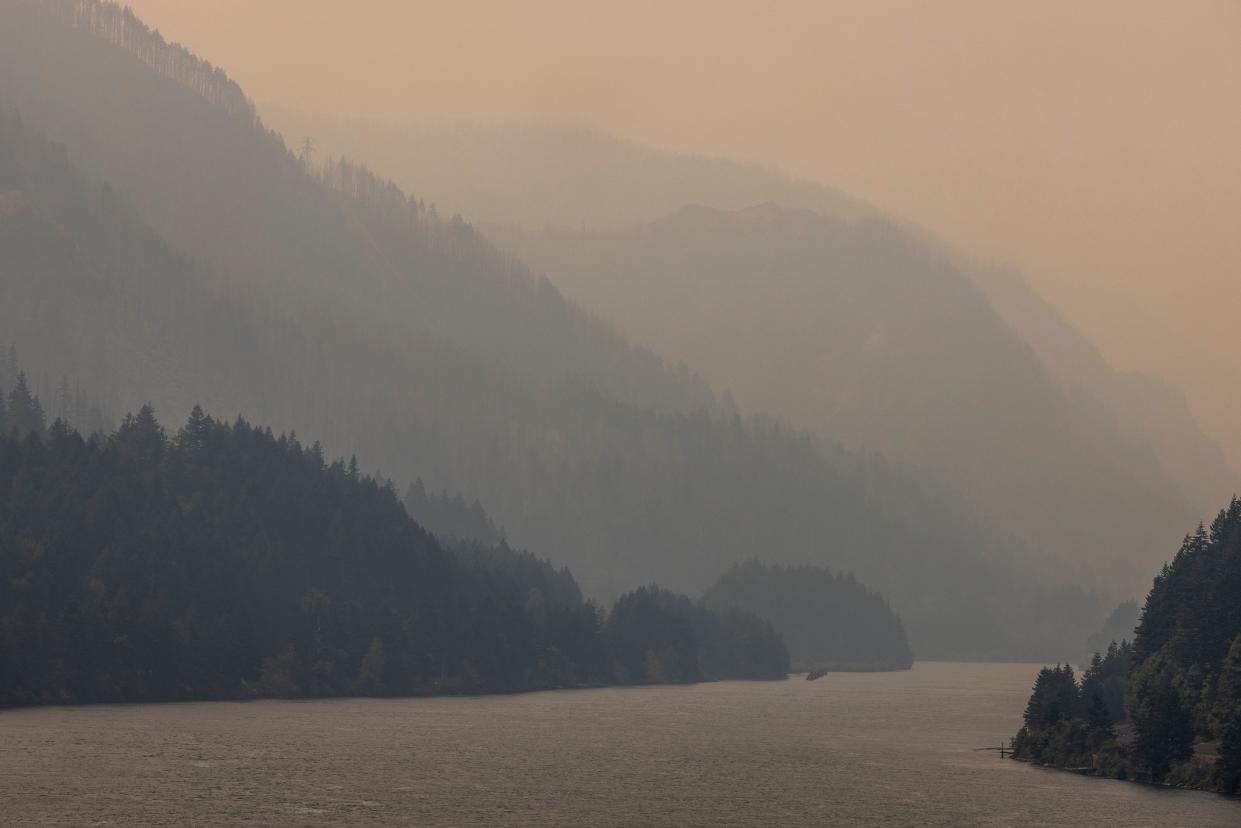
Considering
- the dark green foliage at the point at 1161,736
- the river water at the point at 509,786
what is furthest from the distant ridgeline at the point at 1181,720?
the river water at the point at 509,786

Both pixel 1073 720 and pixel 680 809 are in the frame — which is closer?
pixel 680 809

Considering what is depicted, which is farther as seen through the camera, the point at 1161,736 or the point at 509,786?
the point at 1161,736

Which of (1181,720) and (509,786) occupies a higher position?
(1181,720)

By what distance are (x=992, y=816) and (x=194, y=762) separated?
240 feet

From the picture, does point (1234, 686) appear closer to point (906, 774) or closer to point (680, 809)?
point (906, 774)

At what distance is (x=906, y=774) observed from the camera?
178m

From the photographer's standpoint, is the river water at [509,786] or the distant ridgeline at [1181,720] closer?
the river water at [509,786]

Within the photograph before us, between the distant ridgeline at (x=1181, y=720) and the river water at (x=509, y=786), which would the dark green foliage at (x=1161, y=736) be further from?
the river water at (x=509, y=786)

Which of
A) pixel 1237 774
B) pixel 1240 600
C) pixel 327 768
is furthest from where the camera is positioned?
pixel 1240 600

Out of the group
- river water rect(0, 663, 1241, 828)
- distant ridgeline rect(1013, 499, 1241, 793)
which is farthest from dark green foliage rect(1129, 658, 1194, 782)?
river water rect(0, 663, 1241, 828)

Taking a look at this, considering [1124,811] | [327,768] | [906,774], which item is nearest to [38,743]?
[327,768]

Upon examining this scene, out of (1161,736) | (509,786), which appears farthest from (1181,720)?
(509,786)

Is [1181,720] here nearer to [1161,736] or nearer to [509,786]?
[1161,736]

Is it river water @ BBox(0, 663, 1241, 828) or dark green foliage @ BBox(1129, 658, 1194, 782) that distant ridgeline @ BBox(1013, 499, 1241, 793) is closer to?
dark green foliage @ BBox(1129, 658, 1194, 782)
